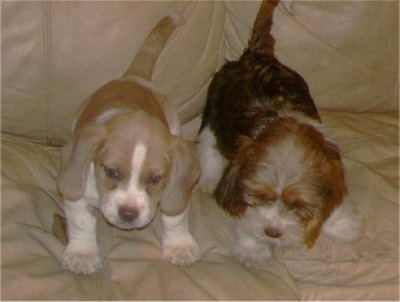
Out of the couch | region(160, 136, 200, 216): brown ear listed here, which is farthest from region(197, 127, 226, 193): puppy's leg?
region(160, 136, 200, 216): brown ear

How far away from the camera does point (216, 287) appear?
7.11 feet

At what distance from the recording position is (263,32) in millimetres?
2762

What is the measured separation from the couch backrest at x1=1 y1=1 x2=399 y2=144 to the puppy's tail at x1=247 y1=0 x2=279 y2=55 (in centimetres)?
10

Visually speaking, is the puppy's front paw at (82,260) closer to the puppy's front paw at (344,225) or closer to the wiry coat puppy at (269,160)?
the wiry coat puppy at (269,160)

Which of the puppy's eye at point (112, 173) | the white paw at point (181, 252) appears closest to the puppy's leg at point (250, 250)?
the white paw at point (181, 252)

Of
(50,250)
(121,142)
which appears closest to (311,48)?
(121,142)

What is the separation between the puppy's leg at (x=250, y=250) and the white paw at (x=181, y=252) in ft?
0.47

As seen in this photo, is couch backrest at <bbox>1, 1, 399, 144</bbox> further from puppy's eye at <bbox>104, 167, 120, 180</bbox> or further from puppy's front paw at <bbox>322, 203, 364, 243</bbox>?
puppy's front paw at <bbox>322, 203, 364, 243</bbox>

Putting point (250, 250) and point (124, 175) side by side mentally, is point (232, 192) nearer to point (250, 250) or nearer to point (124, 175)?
point (250, 250)

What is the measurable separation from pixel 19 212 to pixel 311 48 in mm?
1438

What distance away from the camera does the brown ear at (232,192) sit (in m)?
2.33

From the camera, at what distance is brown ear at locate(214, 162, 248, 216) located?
7.66 ft

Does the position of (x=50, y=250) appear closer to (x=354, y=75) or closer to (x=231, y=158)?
(x=231, y=158)

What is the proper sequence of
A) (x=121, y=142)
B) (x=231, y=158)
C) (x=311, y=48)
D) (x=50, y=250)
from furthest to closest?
(x=311, y=48) → (x=231, y=158) → (x=50, y=250) → (x=121, y=142)
